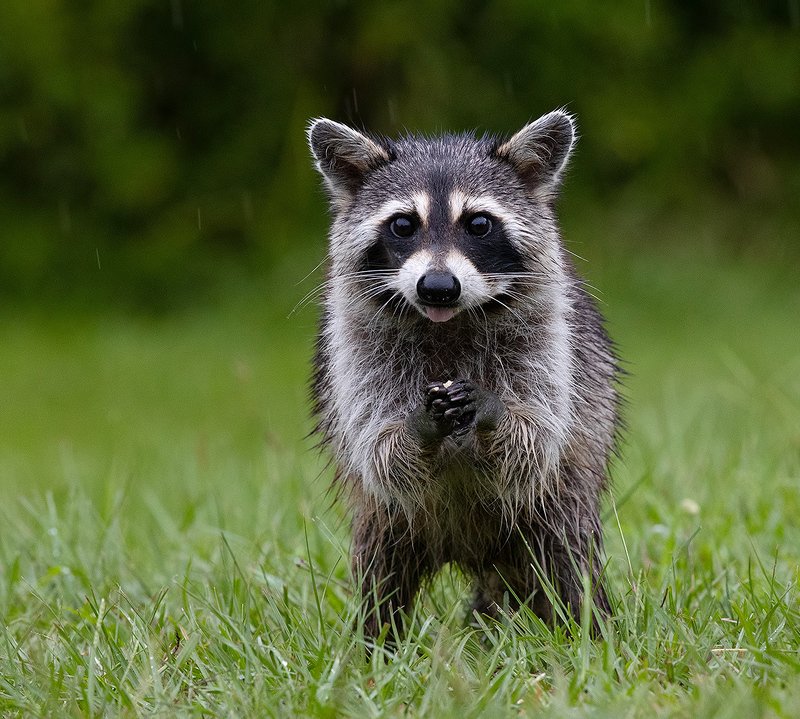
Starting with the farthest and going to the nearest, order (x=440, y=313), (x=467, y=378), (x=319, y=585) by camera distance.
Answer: (x=319, y=585), (x=467, y=378), (x=440, y=313)

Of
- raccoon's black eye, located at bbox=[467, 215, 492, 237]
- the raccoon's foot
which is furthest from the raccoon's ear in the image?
the raccoon's foot

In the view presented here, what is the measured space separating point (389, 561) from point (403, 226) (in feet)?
3.54

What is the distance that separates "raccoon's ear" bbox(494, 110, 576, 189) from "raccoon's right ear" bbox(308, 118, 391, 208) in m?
0.43

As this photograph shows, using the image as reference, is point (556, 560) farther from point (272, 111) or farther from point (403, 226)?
point (272, 111)

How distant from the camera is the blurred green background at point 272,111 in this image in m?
11.8

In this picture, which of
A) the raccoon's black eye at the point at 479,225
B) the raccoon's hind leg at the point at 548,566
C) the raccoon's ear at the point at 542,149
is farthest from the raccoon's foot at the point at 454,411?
the raccoon's ear at the point at 542,149

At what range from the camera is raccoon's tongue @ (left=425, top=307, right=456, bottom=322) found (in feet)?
12.3

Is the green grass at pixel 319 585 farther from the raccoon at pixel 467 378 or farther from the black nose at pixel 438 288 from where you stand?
the black nose at pixel 438 288

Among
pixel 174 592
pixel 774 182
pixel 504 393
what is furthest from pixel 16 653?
pixel 774 182

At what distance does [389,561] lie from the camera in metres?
4.04

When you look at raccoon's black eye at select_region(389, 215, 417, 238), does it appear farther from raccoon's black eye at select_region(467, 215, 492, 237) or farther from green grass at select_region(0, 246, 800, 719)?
green grass at select_region(0, 246, 800, 719)

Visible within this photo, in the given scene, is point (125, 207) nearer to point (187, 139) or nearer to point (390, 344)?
point (187, 139)

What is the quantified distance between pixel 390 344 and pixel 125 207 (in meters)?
8.59

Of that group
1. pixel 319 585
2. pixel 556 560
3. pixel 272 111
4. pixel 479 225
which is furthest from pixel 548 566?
pixel 272 111
